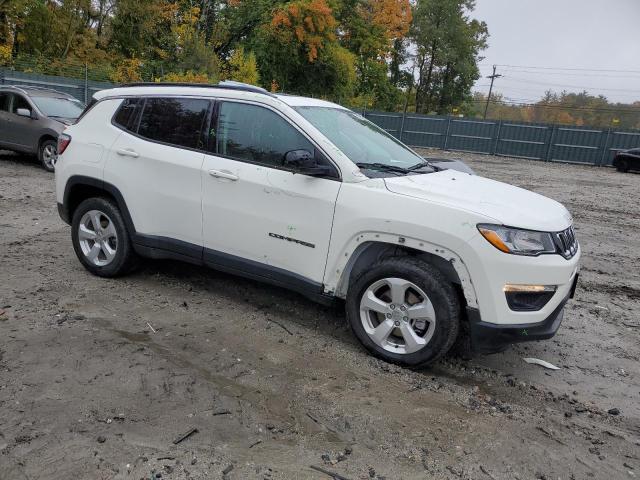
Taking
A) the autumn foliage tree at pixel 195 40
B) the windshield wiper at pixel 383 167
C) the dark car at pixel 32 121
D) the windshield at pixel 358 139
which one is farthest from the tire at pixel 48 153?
the autumn foliage tree at pixel 195 40

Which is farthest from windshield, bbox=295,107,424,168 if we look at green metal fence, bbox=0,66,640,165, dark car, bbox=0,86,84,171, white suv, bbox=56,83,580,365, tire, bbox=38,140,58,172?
green metal fence, bbox=0,66,640,165

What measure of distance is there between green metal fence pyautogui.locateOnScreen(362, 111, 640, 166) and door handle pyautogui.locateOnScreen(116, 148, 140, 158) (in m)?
27.5

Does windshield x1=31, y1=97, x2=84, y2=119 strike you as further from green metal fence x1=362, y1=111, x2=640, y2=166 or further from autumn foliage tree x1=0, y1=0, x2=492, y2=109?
green metal fence x1=362, y1=111, x2=640, y2=166

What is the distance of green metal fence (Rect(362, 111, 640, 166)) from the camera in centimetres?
2706

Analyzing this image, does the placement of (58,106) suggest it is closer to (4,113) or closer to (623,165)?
(4,113)

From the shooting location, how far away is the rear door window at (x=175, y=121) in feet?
14.8

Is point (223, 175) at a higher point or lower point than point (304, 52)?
lower

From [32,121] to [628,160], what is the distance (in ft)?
77.3

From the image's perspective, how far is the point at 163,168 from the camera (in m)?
4.54

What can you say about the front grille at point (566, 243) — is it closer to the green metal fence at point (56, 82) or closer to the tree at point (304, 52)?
the green metal fence at point (56, 82)

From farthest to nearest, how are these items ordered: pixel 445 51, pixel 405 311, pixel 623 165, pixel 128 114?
pixel 445 51, pixel 623 165, pixel 128 114, pixel 405 311

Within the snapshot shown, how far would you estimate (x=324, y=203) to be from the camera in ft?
12.5

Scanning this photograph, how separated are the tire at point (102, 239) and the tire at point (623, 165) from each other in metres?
24.6

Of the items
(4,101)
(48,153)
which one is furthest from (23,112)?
(48,153)
